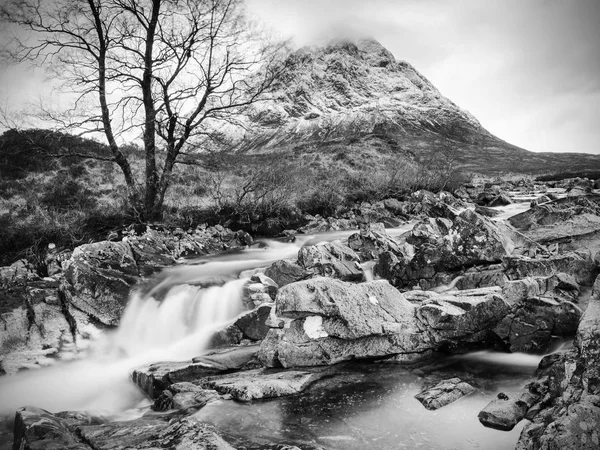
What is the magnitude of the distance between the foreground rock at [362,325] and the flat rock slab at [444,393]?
97 centimetres

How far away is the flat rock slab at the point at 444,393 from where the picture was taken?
15.8 feet

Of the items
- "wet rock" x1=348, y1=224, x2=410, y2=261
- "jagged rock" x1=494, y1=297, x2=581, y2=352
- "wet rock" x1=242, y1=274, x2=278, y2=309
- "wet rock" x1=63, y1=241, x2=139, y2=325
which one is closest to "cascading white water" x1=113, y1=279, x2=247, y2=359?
"wet rock" x1=242, y1=274, x2=278, y2=309

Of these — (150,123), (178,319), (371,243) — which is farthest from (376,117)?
(178,319)

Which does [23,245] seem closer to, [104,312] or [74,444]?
[104,312]

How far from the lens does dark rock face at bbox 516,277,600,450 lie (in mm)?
2725

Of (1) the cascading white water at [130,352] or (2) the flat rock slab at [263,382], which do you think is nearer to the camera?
(2) the flat rock slab at [263,382]

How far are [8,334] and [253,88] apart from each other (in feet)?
30.5

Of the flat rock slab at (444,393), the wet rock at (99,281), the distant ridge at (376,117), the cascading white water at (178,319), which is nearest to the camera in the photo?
the flat rock slab at (444,393)

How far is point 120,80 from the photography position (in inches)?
439

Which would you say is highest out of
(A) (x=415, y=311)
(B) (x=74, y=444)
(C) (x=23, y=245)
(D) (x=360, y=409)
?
(C) (x=23, y=245)

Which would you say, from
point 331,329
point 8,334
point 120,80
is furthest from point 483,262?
point 120,80

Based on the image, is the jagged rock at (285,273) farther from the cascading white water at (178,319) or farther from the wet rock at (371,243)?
the wet rock at (371,243)

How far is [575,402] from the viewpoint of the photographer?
3094 millimetres

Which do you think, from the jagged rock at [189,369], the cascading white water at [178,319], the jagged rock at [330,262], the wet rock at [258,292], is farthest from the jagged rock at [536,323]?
the cascading white water at [178,319]
